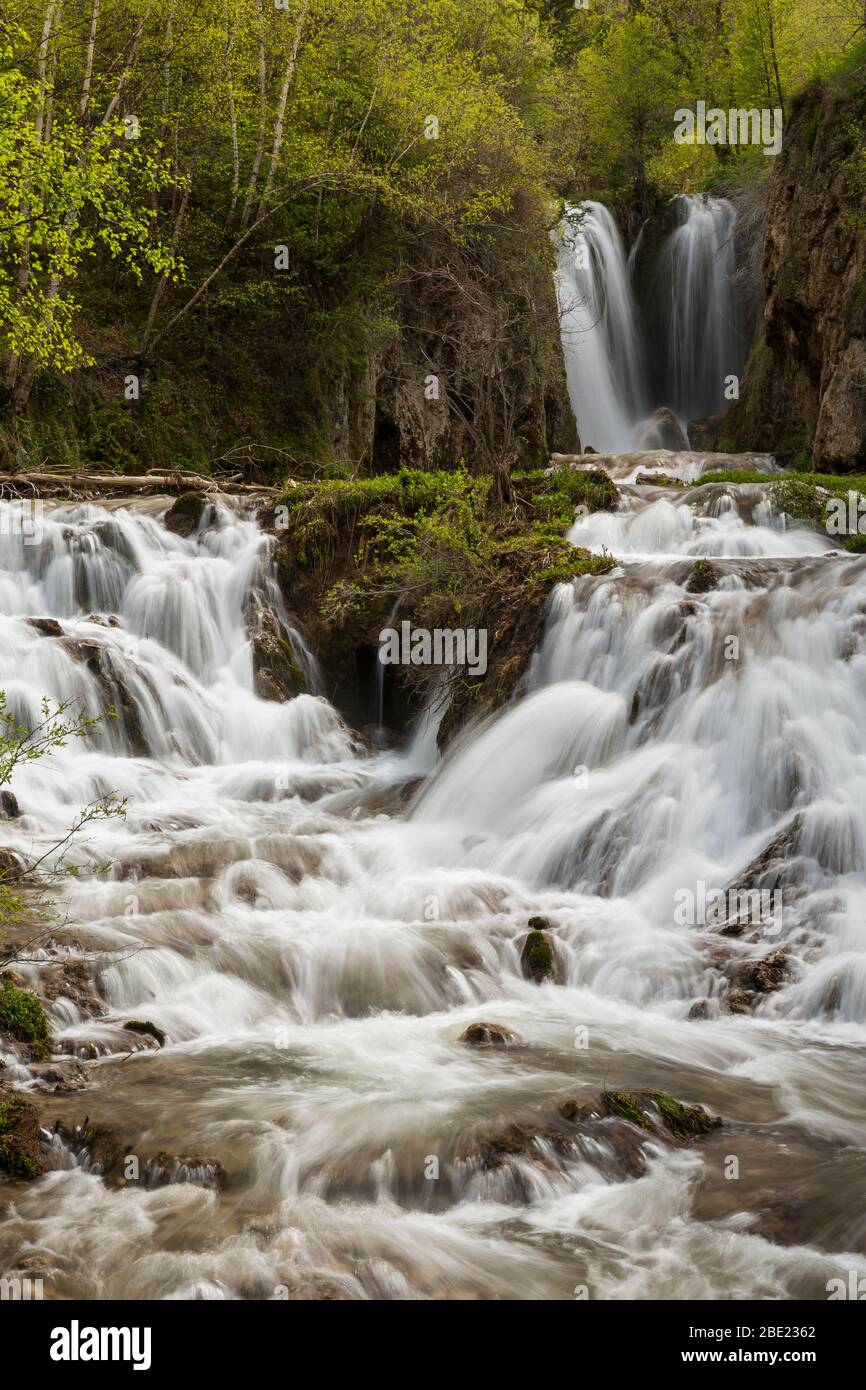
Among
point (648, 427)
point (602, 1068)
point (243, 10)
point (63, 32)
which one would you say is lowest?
point (602, 1068)

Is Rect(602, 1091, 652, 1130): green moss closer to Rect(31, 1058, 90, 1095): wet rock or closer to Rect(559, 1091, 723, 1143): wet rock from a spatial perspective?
Rect(559, 1091, 723, 1143): wet rock

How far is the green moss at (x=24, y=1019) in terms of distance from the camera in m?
6.91

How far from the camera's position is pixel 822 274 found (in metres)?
19.7

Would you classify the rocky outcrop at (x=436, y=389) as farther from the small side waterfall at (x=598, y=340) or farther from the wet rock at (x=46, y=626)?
the wet rock at (x=46, y=626)

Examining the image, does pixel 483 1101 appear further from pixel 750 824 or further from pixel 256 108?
pixel 256 108

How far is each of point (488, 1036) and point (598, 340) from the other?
84.2 feet

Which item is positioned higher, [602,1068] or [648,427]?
[648,427]

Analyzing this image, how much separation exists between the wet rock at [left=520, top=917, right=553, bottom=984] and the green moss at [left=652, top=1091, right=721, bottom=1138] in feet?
7.27

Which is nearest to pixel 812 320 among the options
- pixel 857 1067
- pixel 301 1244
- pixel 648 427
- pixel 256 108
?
pixel 648 427

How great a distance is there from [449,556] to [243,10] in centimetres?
1251

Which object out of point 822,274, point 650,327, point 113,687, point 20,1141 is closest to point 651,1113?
point 20,1141

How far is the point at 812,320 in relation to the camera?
2019cm

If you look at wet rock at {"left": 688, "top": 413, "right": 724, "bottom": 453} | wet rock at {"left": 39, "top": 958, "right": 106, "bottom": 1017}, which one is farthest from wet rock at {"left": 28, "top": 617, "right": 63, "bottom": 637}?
wet rock at {"left": 688, "top": 413, "right": 724, "bottom": 453}
